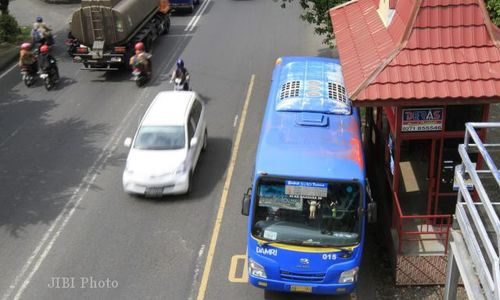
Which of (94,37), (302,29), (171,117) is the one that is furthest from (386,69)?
(302,29)

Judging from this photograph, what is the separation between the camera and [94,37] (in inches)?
879

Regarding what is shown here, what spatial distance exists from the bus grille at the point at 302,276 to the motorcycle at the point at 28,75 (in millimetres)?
15741

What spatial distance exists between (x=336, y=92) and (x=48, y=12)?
78.8 ft

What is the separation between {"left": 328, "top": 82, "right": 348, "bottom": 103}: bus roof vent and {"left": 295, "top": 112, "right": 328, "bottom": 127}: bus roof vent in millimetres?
1000

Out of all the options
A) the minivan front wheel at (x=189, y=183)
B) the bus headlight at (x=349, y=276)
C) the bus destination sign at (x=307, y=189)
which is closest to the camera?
the bus destination sign at (x=307, y=189)

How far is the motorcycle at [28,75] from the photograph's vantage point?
22158mm

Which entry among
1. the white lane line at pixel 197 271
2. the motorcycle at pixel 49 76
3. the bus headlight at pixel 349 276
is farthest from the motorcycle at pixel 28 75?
the bus headlight at pixel 349 276

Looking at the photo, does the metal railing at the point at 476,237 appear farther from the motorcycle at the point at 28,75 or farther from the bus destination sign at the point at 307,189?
the motorcycle at the point at 28,75

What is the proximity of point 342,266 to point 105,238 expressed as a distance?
5752 mm

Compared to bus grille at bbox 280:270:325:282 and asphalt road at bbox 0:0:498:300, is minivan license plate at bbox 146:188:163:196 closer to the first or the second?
asphalt road at bbox 0:0:498:300

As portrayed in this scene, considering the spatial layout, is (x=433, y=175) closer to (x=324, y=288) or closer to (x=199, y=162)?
(x=324, y=288)

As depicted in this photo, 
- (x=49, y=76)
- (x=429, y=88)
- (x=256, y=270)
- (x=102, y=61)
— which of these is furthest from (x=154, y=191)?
(x=49, y=76)

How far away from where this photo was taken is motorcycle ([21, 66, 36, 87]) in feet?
72.7

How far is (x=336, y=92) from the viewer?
13.2m
